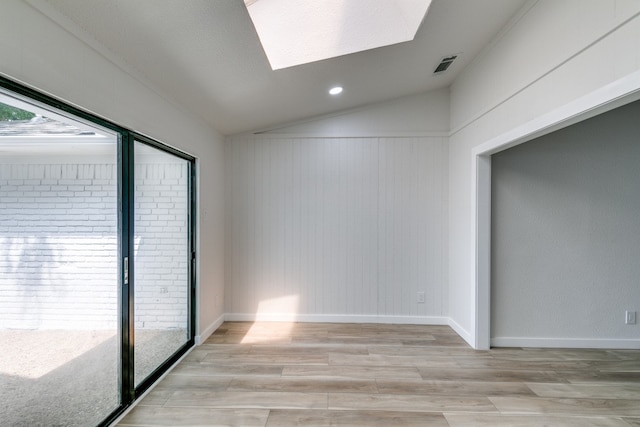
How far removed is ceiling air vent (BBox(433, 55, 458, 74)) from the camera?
2955 mm

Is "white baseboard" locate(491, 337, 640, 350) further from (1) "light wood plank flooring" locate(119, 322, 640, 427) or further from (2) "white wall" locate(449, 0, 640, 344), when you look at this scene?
(2) "white wall" locate(449, 0, 640, 344)

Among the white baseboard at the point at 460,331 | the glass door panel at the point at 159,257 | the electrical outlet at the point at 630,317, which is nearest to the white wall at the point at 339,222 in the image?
the white baseboard at the point at 460,331

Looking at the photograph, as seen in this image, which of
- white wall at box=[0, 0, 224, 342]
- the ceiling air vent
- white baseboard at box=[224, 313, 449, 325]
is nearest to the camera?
white wall at box=[0, 0, 224, 342]

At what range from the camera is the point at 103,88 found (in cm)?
184

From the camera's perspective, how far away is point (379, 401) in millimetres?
2221

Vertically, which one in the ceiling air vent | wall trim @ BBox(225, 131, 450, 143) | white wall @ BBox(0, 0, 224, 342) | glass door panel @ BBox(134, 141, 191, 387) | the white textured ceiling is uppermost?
the ceiling air vent

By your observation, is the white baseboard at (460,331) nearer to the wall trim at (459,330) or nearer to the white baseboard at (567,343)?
the wall trim at (459,330)

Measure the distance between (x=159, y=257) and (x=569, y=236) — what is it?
13.7 feet

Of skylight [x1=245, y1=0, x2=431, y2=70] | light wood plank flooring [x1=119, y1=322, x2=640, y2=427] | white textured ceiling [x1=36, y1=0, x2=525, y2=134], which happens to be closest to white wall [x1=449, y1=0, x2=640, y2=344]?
white textured ceiling [x1=36, y1=0, x2=525, y2=134]

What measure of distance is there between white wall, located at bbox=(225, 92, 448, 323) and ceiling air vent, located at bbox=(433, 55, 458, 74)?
1.94ft

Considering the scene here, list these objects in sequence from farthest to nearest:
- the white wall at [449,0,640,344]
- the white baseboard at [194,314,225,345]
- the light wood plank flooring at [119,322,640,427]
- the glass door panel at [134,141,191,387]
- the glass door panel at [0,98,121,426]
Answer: the white baseboard at [194,314,225,345]
the glass door panel at [134,141,191,387]
the light wood plank flooring at [119,322,640,427]
the white wall at [449,0,640,344]
the glass door panel at [0,98,121,426]

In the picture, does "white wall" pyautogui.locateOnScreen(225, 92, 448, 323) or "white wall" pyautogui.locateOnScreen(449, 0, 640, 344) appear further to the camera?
"white wall" pyautogui.locateOnScreen(225, 92, 448, 323)

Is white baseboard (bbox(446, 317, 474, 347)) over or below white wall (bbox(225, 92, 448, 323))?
below

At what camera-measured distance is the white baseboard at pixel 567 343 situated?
3.04 meters
